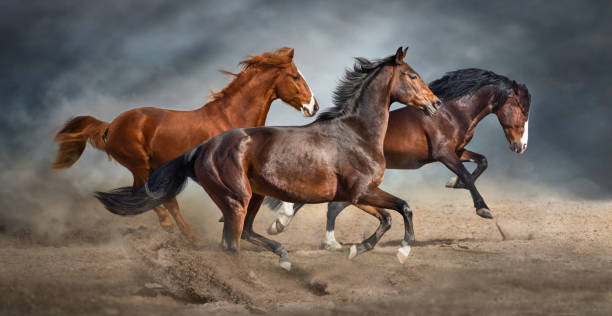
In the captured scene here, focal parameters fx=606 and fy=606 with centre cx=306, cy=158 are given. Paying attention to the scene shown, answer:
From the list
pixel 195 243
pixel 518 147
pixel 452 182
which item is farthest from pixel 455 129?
pixel 195 243

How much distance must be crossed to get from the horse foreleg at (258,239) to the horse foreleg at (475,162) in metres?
3.65

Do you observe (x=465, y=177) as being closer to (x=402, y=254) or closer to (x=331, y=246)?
(x=331, y=246)

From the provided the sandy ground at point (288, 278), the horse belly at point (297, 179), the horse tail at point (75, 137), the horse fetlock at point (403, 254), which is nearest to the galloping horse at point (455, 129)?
the sandy ground at point (288, 278)

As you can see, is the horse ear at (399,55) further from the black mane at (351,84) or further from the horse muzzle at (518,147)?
the horse muzzle at (518,147)

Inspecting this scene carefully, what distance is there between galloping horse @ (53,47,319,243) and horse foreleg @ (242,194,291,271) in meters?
1.45

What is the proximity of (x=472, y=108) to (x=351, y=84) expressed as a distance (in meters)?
3.13

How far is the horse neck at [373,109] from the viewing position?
6.19 m

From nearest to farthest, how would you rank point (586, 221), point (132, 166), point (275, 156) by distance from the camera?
1. point (275, 156)
2. point (132, 166)
3. point (586, 221)

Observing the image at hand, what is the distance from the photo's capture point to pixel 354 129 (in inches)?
242

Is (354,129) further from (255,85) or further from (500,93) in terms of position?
(500,93)

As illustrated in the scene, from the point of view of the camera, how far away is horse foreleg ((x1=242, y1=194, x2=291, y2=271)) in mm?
6020

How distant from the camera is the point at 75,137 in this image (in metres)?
8.26

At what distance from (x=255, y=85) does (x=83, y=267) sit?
9.95ft

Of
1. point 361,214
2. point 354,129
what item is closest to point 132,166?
point 354,129
